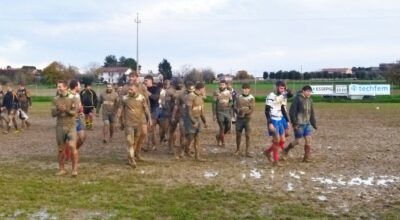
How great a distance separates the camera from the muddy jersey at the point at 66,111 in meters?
11.1

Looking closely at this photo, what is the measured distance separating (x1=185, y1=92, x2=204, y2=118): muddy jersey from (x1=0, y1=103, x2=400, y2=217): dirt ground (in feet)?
3.64

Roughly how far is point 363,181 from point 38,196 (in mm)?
5791

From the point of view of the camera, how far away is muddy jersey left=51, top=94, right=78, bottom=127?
1106 centimetres

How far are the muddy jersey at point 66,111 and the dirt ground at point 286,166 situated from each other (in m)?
1.08

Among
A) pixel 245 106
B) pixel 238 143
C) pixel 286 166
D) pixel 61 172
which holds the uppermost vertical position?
pixel 245 106

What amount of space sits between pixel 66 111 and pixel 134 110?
1.75m

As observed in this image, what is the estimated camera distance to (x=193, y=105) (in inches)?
523

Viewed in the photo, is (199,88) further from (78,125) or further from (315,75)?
(315,75)

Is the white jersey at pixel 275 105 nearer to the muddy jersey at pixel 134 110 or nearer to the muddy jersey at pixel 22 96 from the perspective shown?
the muddy jersey at pixel 134 110

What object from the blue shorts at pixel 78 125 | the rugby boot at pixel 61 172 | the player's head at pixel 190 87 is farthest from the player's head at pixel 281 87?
the rugby boot at pixel 61 172

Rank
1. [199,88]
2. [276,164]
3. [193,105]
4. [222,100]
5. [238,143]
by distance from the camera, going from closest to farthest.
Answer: [276,164]
[193,105]
[199,88]
[238,143]
[222,100]

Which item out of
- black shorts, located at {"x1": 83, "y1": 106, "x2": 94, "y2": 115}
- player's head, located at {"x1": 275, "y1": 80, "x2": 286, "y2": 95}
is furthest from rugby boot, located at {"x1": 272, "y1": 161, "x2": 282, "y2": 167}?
black shorts, located at {"x1": 83, "y1": 106, "x2": 94, "y2": 115}

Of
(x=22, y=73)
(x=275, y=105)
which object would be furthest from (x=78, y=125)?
(x=22, y=73)

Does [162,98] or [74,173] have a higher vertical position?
[162,98]
